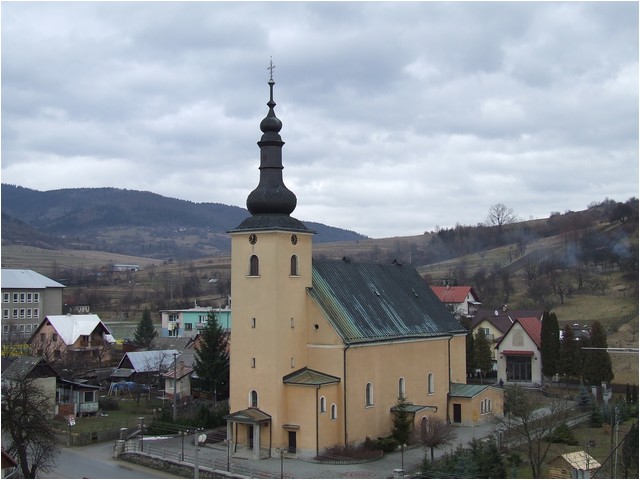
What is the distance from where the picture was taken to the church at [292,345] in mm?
38000

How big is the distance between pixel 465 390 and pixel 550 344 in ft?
39.9

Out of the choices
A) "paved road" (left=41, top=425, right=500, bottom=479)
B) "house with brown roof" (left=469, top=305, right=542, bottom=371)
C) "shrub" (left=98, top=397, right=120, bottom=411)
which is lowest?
"paved road" (left=41, top=425, right=500, bottom=479)

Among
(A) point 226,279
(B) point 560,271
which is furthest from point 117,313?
(B) point 560,271

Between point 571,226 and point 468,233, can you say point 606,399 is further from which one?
point 468,233

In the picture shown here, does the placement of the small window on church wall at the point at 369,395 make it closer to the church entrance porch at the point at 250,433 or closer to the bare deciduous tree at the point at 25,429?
the church entrance porch at the point at 250,433

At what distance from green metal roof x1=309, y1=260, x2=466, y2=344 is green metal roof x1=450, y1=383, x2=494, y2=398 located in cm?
330

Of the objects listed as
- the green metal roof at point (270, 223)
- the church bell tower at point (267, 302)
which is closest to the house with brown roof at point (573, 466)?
the church bell tower at point (267, 302)

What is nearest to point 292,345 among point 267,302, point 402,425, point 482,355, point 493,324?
point 267,302

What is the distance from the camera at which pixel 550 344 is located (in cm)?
5666

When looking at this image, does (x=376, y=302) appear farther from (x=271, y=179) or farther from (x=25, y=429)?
(x=25, y=429)

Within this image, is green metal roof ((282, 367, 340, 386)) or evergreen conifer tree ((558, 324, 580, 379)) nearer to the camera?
green metal roof ((282, 367, 340, 386))

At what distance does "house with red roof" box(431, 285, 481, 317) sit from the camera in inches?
3452

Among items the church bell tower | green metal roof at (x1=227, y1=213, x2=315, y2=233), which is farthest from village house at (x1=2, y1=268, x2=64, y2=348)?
green metal roof at (x1=227, y1=213, x2=315, y2=233)

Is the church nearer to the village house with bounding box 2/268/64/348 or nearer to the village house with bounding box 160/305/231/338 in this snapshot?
the village house with bounding box 160/305/231/338
